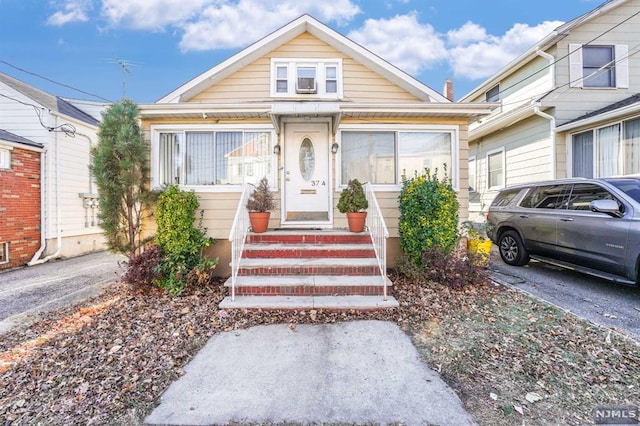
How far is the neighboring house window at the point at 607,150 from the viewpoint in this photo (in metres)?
6.86

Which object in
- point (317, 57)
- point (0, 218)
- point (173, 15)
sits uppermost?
point (173, 15)

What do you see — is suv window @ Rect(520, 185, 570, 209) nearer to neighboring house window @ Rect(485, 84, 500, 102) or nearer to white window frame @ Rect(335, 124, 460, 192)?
white window frame @ Rect(335, 124, 460, 192)

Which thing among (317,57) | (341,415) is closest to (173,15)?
(317,57)

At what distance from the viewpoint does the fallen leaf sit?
7.74ft

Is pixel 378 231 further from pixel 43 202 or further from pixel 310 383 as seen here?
pixel 43 202

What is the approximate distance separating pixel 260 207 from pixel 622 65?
10861 mm

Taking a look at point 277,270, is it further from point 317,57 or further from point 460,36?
point 460,36

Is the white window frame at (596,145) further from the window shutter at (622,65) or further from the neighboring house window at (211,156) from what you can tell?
the neighboring house window at (211,156)

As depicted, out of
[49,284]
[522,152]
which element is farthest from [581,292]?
[49,284]

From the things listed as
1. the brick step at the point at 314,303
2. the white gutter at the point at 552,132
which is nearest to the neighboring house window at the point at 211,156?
the brick step at the point at 314,303

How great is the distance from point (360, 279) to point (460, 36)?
531 inches

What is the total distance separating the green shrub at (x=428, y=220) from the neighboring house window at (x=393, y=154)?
1.11 metres

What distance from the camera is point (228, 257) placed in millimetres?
5840

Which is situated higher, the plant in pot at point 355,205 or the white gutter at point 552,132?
the white gutter at point 552,132
